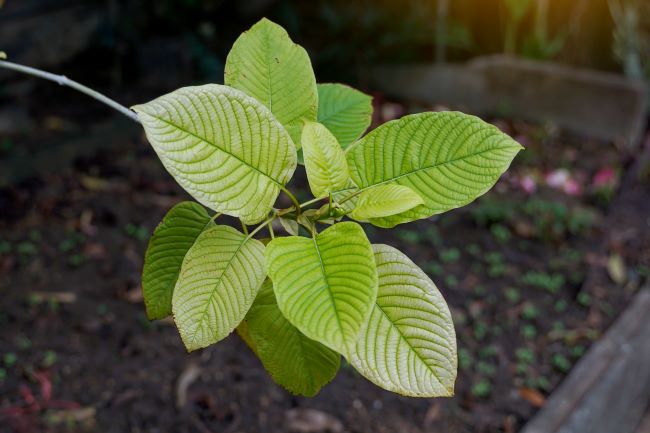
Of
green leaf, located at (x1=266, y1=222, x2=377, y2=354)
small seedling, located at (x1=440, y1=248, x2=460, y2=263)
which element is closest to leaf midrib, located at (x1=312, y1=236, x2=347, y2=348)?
green leaf, located at (x1=266, y1=222, x2=377, y2=354)

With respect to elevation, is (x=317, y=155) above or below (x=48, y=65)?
above

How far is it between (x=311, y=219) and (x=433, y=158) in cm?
14

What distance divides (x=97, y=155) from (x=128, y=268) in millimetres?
984

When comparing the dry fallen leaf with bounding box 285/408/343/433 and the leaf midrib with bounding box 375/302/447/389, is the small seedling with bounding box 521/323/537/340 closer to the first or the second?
the dry fallen leaf with bounding box 285/408/343/433

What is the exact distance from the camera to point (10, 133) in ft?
11.0

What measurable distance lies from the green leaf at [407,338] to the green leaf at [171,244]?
0.73 ft

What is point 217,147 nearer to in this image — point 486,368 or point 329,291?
point 329,291

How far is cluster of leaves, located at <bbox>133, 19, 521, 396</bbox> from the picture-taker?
0.64m

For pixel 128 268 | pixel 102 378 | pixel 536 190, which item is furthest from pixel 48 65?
pixel 536 190

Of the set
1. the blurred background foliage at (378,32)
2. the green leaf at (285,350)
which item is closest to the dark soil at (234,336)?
the blurred background foliage at (378,32)

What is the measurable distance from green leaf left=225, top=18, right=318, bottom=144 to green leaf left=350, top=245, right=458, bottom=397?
20cm

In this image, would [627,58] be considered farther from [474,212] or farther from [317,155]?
[317,155]

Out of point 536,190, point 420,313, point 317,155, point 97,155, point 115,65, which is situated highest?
point 317,155

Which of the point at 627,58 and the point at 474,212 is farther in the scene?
the point at 627,58
